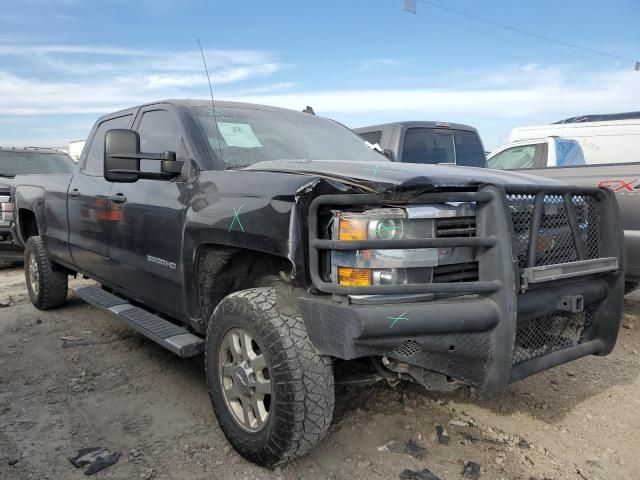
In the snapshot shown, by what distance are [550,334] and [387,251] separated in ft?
3.49

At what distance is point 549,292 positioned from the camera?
2451mm

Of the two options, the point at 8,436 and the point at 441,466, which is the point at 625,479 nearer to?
the point at 441,466

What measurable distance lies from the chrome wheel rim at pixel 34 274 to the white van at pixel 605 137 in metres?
6.36

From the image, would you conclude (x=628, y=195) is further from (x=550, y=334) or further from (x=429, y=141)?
(x=429, y=141)

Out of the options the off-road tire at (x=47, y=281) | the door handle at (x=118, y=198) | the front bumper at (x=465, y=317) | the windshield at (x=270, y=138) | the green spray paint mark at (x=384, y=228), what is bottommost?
the off-road tire at (x=47, y=281)

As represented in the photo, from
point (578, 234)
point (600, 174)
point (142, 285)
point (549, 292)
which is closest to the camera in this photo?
point (549, 292)

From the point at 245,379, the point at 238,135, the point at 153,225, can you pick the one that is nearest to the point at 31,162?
the point at 153,225

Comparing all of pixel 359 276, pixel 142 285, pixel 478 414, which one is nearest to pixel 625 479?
pixel 478 414

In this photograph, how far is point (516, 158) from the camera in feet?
24.4

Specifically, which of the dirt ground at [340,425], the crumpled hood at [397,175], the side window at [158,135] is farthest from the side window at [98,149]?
the crumpled hood at [397,175]

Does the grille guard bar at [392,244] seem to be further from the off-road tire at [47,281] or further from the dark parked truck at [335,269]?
the off-road tire at [47,281]

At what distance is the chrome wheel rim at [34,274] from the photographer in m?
5.48

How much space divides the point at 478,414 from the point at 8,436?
2.57 m

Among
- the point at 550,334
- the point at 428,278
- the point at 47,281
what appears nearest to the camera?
the point at 428,278
